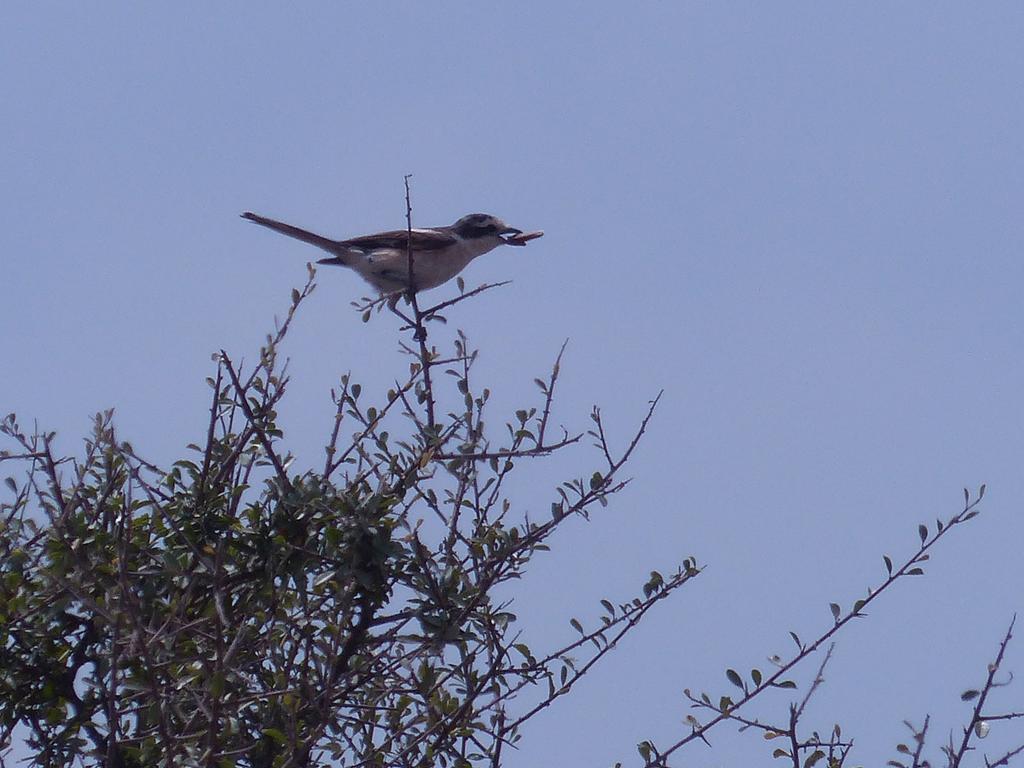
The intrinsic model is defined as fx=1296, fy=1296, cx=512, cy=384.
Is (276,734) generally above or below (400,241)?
below

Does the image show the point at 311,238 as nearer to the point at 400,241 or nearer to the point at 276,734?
the point at 400,241

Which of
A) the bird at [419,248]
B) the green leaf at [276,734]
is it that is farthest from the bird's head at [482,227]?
the green leaf at [276,734]

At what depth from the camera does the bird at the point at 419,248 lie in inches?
346

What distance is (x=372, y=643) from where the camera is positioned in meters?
4.73

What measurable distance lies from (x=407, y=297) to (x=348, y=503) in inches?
130

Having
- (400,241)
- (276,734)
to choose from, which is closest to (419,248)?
(400,241)

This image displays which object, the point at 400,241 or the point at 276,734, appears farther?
the point at 400,241

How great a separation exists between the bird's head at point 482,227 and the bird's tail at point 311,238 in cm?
90

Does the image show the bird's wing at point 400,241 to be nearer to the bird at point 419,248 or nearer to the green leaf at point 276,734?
the bird at point 419,248

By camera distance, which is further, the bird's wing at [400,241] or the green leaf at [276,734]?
the bird's wing at [400,241]

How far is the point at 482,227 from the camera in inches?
368

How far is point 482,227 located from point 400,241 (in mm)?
662

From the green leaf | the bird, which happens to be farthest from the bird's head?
the green leaf

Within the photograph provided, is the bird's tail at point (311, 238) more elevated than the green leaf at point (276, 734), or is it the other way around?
the bird's tail at point (311, 238)
